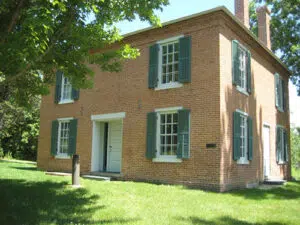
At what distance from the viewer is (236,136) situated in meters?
11.3

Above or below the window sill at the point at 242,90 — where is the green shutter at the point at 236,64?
above

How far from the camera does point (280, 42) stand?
22062 mm

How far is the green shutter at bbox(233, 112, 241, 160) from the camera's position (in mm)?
11125

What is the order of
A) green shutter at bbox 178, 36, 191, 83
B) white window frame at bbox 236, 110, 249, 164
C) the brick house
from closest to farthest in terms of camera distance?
the brick house, green shutter at bbox 178, 36, 191, 83, white window frame at bbox 236, 110, 249, 164

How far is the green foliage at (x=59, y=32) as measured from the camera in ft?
18.8

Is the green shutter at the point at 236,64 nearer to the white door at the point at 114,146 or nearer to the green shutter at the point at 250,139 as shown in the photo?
the green shutter at the point at 250,139

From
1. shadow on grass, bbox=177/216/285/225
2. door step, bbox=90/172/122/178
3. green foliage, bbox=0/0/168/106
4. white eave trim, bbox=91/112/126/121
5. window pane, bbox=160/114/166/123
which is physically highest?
green foliage, bbox=0/0/168/106

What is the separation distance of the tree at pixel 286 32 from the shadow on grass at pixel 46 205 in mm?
17784

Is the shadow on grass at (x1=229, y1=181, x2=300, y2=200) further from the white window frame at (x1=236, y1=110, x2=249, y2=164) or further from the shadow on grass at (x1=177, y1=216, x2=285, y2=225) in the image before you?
the shadow on grass at (x1=177, y1=216, x2=285, y2=225)

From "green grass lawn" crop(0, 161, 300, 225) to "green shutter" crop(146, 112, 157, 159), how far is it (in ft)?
6.56

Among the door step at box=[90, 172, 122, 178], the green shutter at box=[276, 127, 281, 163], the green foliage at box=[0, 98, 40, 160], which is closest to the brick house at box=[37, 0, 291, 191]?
the green shutter at box=[276, 127, 281, 163]

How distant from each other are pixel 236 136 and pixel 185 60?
327 centimetres

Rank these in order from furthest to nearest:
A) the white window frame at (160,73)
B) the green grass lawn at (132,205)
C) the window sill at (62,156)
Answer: the window sill at (62,156) → the white window frame at (160,73) → the green grass lawn at (132,205)

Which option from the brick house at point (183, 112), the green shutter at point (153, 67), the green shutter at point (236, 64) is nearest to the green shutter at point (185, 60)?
the brick house at point (183, 112)
